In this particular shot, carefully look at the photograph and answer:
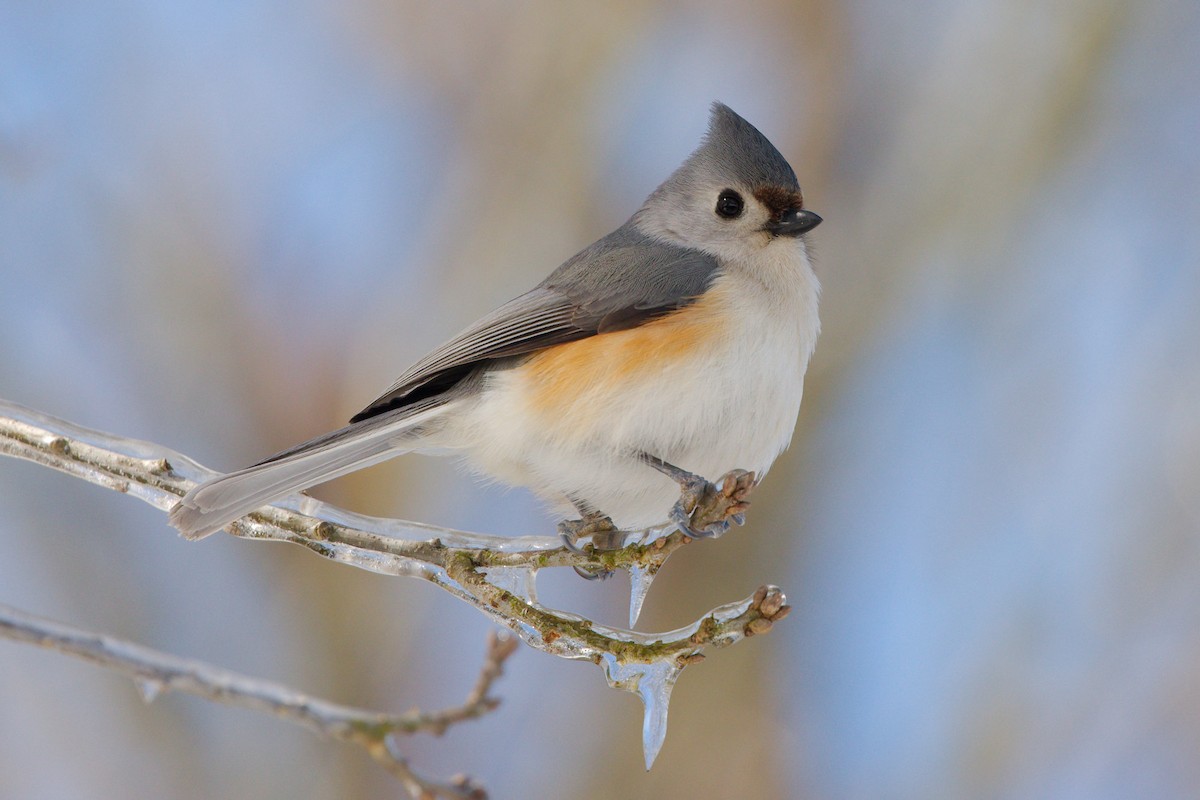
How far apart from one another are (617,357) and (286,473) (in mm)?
758

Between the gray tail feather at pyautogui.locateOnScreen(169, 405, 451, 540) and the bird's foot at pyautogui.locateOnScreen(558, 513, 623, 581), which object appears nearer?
the gray tail feather at pyautogui.locateOnScreen(169, 405, 451, 540)

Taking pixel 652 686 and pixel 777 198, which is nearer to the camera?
pixel 652 686

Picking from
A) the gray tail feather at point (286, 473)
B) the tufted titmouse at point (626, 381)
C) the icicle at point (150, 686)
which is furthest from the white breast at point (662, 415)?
the icicle at point (150, 686)

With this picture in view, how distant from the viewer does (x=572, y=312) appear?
241cm

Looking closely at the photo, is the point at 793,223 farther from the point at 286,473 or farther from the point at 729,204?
the point at 286,473

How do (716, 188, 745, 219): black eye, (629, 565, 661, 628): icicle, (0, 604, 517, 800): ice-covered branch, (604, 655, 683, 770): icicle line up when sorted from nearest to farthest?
1. (0, 604, 517, 800): ice-covered branch
2. (604, 655, 683, 770): icicle
3. (629, 565, 661, 628): icicle
4. (716, 188, 745, 219): black eye

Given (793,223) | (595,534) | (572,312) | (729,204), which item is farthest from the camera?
(729,204)

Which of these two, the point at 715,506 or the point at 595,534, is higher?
the point at 715,506

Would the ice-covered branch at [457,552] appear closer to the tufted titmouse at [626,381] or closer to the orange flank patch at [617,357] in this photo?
the tufted titmouse at [626,381]

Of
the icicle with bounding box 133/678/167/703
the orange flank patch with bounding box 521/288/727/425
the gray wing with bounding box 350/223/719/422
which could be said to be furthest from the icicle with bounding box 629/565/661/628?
the icicle with bounding box 133/678/167/703

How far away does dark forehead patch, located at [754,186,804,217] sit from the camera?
8.39 ft

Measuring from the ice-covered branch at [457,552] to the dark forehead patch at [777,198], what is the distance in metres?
0.95

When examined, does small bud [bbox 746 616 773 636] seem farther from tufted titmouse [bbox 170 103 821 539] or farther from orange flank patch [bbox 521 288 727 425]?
orange flank patch [bbox 521 288 727 425]

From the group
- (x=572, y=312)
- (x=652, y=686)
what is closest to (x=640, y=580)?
(x=652, y=686)
